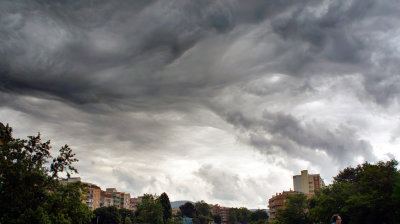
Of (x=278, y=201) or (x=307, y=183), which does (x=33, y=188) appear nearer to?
(x=278, y=201)

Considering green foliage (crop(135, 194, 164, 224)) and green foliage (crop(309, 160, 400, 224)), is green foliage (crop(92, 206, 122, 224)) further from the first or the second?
green foliage (crop(309, 160, 400, 224))

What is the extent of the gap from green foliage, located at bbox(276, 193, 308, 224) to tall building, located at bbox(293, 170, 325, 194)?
98597mm

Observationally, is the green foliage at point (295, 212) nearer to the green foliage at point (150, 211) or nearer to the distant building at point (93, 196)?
the green foliage at point (150, 211)

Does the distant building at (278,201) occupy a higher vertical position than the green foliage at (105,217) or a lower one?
higher

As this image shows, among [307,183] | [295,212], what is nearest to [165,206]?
[307,183]

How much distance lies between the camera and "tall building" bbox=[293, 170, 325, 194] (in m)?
172

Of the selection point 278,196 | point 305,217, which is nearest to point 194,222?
point 278,196

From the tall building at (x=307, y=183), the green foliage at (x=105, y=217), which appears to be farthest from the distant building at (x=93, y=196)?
the tall building at (x=307, y=183)

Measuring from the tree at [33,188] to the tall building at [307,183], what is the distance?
153730mm

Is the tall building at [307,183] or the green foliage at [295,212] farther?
the tall building at [307,183]

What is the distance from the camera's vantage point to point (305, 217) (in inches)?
3071

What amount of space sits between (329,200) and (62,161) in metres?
40.6

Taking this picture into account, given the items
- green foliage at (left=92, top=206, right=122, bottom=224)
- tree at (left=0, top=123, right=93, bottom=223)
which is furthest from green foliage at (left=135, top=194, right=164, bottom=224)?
tree at (left=0, top=123, right=93, bottom=223)

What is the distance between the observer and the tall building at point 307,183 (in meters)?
172
